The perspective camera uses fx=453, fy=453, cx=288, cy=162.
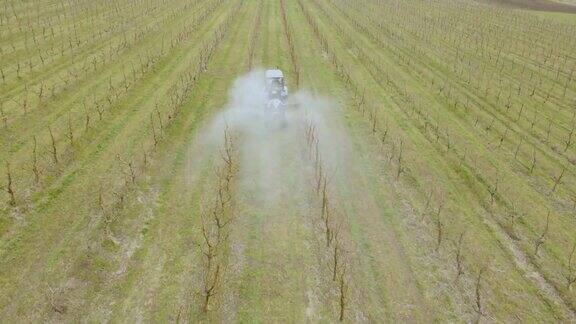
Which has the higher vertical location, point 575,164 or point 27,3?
point 27,3

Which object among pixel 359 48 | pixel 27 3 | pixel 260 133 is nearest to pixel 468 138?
pixel 260 133

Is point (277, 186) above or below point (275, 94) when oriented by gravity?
below

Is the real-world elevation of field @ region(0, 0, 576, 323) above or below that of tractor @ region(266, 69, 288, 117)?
below

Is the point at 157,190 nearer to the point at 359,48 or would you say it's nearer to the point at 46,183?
the point at 46,183

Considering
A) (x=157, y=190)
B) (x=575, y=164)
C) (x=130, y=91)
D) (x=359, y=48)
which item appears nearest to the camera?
(x=157, y=190)

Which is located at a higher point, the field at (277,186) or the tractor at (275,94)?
the tractor at (275,94)

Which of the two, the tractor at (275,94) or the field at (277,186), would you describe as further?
the tractor at (275,94)

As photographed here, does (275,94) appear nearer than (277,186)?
No

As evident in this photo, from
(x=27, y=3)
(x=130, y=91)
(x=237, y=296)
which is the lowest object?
(x=237, y=296)
